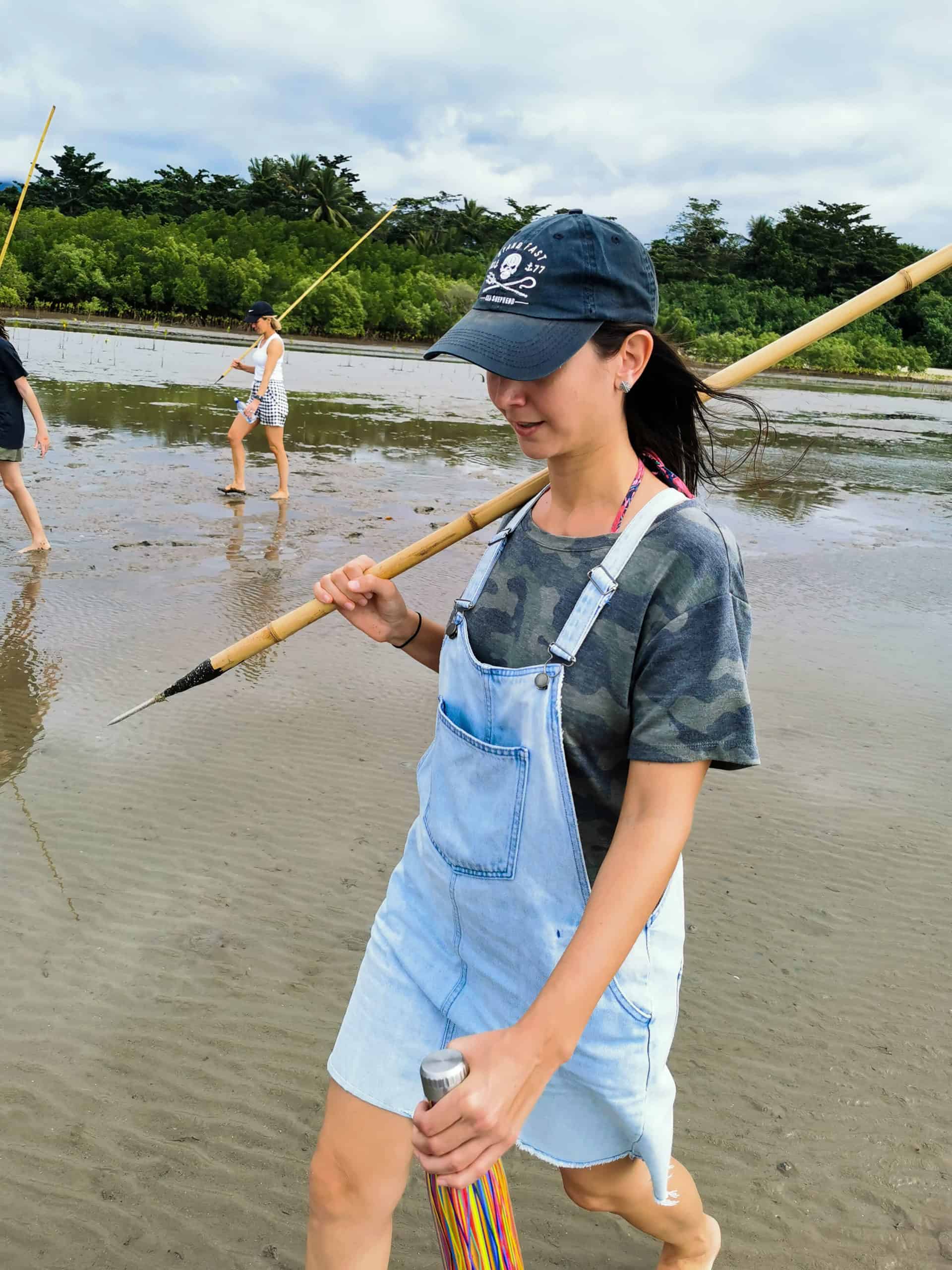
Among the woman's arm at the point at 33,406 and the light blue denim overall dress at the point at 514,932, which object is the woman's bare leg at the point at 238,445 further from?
the light blue denim overall dress at the point at 514,932

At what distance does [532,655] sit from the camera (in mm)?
1707

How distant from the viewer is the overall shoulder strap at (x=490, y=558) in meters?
1.85

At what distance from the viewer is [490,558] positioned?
190cm

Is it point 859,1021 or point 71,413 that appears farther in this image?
point 71,413

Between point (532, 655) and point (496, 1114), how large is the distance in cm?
70

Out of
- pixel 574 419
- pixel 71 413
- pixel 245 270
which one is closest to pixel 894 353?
pixel 245 270

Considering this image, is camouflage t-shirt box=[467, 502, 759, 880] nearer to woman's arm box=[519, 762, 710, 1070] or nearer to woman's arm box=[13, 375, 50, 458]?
woman's arm box=[519, 762, 710, 1070]

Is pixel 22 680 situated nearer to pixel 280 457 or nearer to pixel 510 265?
pixel 510 265

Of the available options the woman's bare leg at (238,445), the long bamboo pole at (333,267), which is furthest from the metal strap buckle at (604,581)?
the woman's bare leg at (238,445)

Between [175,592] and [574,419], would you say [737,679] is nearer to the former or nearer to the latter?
[574,419]

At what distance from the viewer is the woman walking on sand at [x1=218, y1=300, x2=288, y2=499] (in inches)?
384

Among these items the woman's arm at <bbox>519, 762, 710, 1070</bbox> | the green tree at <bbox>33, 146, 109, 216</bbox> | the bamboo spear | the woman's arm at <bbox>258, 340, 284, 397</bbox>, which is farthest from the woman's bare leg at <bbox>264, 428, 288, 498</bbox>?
the green tree at <bbox>33, 146, 109, 216</bbox>

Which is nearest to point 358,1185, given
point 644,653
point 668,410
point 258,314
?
point 644,653

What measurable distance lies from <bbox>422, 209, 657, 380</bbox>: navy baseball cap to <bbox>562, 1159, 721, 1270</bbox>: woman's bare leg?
1.38 metres
